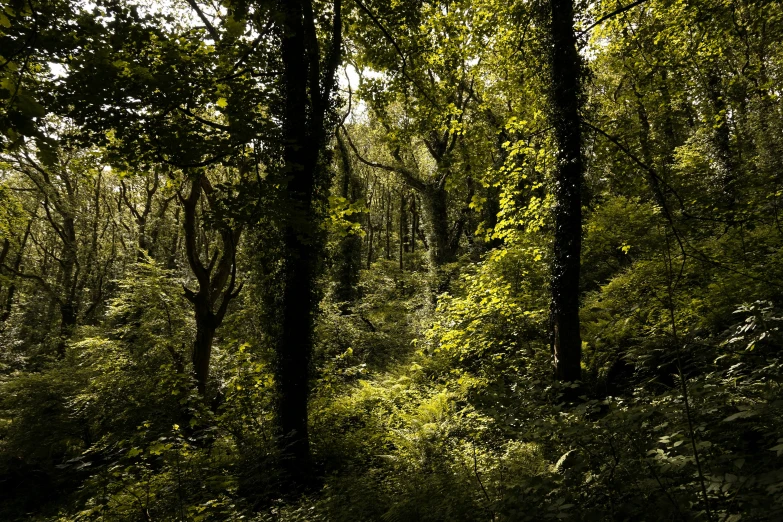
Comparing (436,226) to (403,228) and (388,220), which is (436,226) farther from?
(388,220)

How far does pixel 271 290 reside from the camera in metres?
6.58

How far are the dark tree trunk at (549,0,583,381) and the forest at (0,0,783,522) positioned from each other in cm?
4

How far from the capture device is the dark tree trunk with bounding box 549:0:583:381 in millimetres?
6254

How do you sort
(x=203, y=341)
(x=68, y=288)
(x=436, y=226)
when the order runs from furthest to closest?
(x=68, y=288) < (x=436, y=226) < (x=203, y=341)

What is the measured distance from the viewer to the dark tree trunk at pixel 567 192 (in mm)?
6254

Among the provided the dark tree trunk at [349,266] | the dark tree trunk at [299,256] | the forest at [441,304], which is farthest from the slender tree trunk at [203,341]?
the dark tree trunk at [349,266]

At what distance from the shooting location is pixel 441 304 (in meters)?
9.79

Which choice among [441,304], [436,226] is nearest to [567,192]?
[441,304]

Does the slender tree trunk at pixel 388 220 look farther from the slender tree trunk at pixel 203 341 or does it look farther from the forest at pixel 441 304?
the slender tree trunk at pixel 203 341

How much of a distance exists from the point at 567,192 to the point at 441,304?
431 cm

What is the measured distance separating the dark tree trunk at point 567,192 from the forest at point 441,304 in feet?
0.12

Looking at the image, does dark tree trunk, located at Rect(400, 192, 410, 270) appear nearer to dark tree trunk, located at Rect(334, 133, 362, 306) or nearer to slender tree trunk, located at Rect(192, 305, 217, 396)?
dark tree trunk, located at Rect(334, 133, 362, 306)

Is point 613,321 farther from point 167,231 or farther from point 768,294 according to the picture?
point 167,231

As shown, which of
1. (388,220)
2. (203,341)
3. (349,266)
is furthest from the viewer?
(388,220)
